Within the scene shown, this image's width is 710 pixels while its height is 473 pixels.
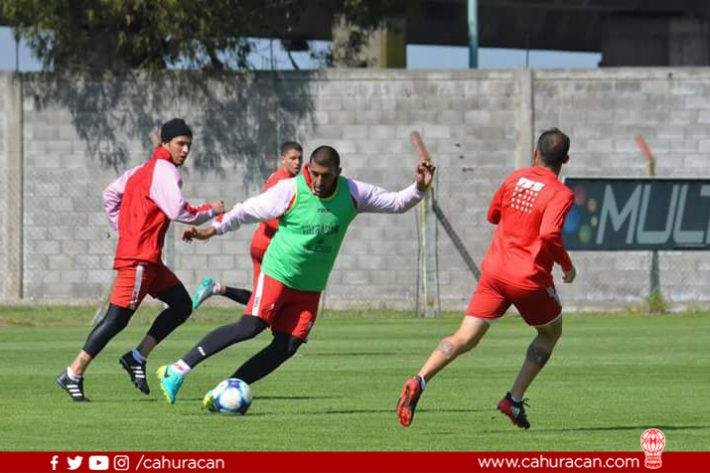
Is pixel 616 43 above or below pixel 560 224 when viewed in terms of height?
above

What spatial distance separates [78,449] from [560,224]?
3.38m

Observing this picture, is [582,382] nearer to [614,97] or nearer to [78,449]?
[78,449]

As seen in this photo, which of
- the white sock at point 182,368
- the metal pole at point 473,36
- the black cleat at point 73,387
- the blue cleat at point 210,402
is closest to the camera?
the blue cleat at point 210,402

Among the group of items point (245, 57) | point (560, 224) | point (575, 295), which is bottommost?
point (575, 295)

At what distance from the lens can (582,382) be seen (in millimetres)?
16969

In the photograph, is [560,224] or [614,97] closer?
[560,224]

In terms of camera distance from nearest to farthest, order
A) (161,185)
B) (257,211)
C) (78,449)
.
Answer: (78,449) < (257,211) < (161,185)

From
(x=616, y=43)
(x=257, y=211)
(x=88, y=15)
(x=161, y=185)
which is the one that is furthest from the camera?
(x=616, y=43)

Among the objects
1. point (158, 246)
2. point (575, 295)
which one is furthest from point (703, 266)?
point (158, 246)

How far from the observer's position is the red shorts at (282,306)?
1362cm

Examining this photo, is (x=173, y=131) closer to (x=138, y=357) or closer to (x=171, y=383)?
(x=138, y=357)

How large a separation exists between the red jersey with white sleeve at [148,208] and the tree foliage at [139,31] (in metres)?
16.5

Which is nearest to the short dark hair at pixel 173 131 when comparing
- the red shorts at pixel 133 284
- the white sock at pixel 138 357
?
the red shorts at pixel 133 284

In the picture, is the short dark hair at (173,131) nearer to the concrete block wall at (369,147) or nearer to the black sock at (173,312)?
the black sock at (173,312)
